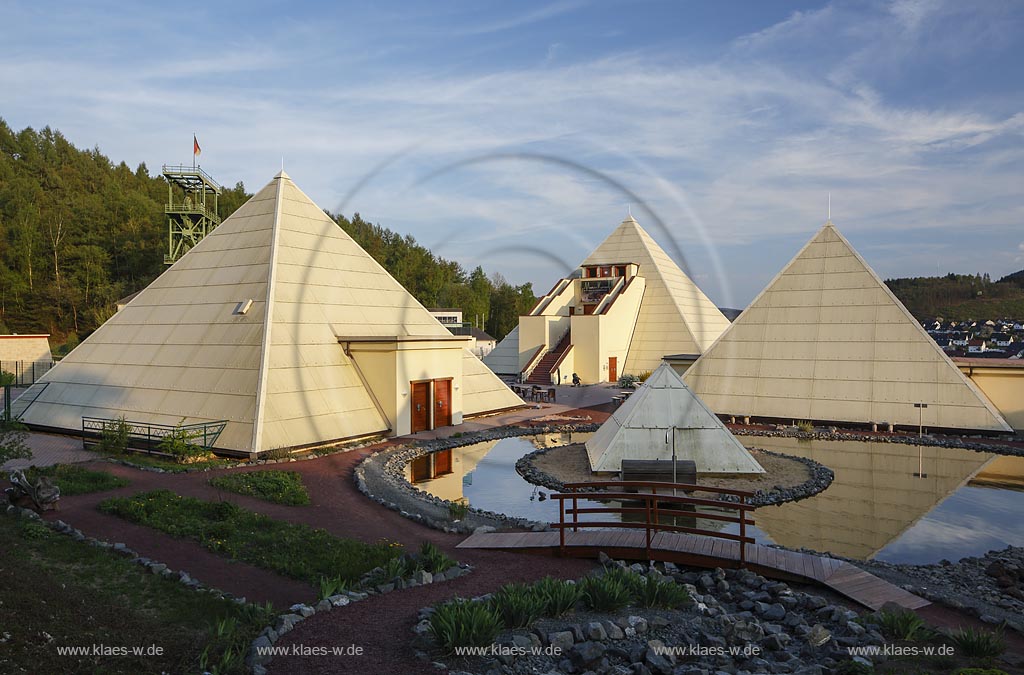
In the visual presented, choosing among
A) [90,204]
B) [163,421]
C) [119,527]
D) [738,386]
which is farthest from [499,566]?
[90,204]

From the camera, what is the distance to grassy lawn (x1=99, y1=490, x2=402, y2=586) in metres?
10.5

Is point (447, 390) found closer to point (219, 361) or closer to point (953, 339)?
point (219, 361)

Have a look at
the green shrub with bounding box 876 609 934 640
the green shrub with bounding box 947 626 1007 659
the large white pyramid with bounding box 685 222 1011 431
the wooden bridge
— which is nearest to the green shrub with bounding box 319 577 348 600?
the wooden bridge

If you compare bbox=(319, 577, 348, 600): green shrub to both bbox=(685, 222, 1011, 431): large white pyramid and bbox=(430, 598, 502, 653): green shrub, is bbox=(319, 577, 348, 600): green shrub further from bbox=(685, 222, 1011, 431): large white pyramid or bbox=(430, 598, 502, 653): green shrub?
bbox=(685, 222, 1011, 431): large white pyramid

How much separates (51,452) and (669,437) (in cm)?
1835

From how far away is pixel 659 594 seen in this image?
8836 millimetres

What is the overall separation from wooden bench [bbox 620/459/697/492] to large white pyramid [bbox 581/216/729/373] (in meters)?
27.7

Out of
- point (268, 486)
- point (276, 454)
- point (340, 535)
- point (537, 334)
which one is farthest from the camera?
point (537, 334)

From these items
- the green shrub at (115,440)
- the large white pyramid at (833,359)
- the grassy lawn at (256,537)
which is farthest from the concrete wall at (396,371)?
the large white pyramid at (833,359)

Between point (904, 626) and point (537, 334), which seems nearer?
point (904, 626)

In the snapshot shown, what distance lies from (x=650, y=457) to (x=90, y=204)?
72742mm

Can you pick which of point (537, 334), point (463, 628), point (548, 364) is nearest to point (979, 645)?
point (463, 628)

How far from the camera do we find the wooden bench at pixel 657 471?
1720 centimetres

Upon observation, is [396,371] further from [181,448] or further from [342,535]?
[342,535]
